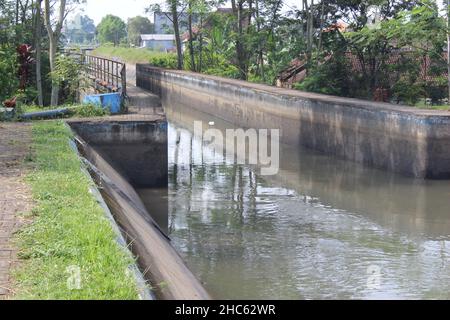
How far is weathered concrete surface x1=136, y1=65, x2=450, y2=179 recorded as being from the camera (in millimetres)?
14945

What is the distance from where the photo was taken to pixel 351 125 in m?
17.8

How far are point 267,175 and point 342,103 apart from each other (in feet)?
10.0

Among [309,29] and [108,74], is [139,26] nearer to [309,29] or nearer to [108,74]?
[309,29]

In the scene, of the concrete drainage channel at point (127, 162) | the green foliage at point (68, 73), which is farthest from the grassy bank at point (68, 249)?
the green foliage at point (68, 73)

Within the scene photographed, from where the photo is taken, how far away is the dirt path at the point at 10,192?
5.92 metres

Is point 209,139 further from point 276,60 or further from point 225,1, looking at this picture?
point 225,1

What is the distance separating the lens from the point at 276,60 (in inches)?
1155

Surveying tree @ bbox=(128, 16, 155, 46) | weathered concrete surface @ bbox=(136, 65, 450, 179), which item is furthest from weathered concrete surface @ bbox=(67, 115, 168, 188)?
Answer: tree @ bbox=(128, 16, 155, 46)

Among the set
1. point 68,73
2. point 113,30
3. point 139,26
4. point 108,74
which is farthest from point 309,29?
point 113,30

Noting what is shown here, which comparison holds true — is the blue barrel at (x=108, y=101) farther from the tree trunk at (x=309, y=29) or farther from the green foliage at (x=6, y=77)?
the tree trunk at (x=309, y=29)

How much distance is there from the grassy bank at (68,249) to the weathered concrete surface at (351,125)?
26.7 feet

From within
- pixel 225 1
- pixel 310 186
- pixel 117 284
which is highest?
pixel 225 1

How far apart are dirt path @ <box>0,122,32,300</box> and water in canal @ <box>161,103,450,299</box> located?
2364 mm
